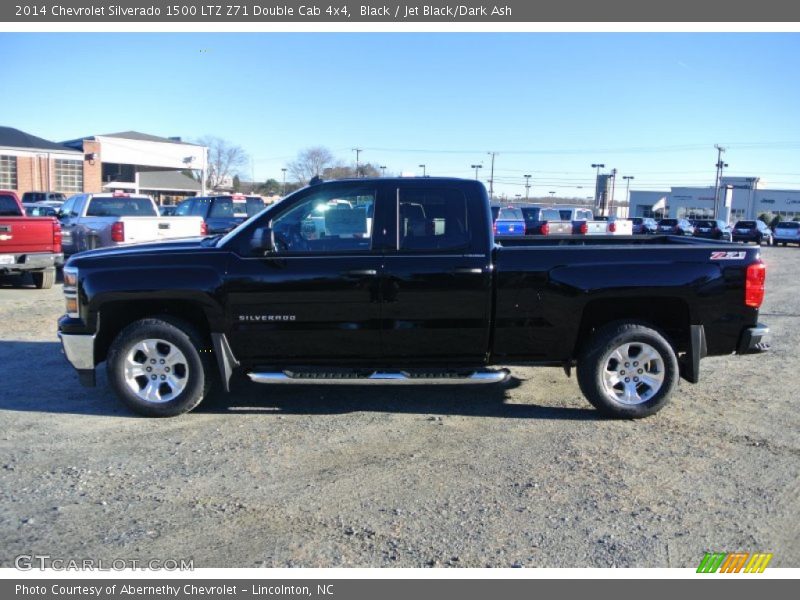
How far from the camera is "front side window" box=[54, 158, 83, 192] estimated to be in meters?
54.2

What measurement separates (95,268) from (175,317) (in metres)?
0.76

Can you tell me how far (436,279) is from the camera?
554cm

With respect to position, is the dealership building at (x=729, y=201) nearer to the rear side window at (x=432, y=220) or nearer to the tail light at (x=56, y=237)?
the tail light at (x=56, y=237)

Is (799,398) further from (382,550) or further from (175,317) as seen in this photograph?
(175,317)

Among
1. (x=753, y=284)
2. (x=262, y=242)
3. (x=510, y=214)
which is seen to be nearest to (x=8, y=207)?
(x=262, y=242)

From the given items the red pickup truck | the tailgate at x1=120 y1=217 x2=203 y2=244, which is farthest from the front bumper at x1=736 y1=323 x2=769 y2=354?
the red pickup truck

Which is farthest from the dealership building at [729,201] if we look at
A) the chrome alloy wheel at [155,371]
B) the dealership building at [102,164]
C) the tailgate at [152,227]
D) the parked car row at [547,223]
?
the chrome alloy wheel at [155,371]

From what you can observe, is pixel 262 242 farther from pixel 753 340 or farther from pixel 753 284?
pixel 753 340

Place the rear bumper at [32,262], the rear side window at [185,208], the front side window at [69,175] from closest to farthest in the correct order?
the rear bumper at [32,262] → the rear side window at [185,208] → the front side window at [69,175]

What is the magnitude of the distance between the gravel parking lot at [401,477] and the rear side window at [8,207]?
8163 millimetres

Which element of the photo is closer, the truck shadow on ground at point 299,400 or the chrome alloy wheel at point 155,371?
the chrome alloy wheel at point 155,371

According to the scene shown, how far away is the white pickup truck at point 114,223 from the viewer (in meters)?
13.6

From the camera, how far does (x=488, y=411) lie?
6.00 meters

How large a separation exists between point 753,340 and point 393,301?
3064mm
